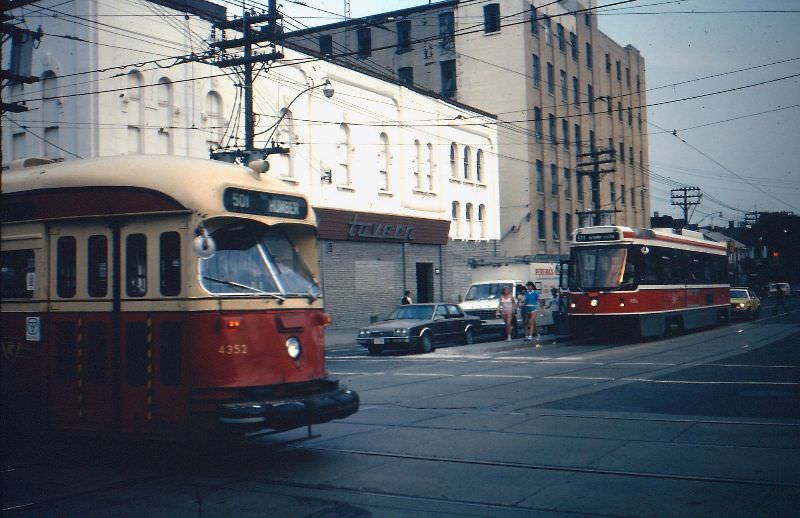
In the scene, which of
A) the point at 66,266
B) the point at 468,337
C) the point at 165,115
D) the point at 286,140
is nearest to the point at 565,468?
the point at 66,266

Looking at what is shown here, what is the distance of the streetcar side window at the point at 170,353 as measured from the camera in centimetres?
820

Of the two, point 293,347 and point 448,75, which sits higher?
point 448,75

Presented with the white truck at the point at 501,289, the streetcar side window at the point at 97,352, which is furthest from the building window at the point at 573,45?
the streetcar side window at the point at 97,352

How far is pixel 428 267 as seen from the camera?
4116 cm

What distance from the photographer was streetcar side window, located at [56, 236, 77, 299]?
8844 millimetres

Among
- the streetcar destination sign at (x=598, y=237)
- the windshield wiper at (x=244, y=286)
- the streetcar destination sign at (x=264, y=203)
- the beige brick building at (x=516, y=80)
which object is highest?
the beige brick building at (x=516, y=80)

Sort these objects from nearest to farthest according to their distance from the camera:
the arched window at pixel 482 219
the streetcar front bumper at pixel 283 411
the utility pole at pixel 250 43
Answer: the streetcar front bumper at pixel 283 411 < the utility pole at pixel 250 43 < the arched window at pixel 482 219

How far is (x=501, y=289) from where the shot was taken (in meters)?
30.0

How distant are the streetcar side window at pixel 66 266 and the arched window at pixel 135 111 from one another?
1710 centimetres

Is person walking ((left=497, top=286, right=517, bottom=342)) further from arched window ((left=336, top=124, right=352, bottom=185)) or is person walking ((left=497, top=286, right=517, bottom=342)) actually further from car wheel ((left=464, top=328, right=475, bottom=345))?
arched window ((left=336, top=124, right=352, bottom=185))

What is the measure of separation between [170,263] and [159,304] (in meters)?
0.41

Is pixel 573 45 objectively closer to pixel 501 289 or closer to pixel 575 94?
pixel 575 94

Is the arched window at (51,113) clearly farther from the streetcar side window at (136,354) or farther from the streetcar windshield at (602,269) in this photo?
the streetcar side window at (136,354)

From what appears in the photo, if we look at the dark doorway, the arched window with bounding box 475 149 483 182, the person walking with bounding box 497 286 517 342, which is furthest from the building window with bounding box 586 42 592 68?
the person walking with bounding box 497 286 517 342
